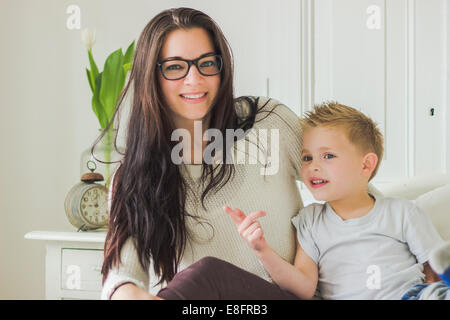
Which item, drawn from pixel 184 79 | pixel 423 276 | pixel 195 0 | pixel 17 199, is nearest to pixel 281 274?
pixel 423 276

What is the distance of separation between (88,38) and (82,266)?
57 centimetres

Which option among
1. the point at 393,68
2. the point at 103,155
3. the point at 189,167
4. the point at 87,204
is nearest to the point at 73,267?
the point at 87,204

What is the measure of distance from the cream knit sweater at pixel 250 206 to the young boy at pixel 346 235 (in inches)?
1.7

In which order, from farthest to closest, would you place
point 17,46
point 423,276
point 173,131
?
point 17,46
point 173,131
point 423,276

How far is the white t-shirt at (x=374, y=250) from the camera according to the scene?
712mm

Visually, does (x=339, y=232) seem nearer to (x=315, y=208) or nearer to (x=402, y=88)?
(x=315, y=208)

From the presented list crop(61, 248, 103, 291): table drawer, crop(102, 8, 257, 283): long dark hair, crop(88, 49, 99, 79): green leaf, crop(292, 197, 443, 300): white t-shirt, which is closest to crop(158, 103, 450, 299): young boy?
crop(292, 197, 443, 300): white t-shirt

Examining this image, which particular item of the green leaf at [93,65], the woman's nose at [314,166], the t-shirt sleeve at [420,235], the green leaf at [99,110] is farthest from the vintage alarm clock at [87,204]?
the t-shirt sleeve at [420,235]

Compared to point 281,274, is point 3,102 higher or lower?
higher

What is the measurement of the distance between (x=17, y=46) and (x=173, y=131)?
57 centimetres

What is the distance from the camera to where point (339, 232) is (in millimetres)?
759

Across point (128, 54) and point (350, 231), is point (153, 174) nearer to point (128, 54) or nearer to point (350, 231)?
point (350, 231)

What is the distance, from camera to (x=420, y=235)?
2.38 ft

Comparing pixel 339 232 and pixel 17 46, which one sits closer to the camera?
pixel 339 232
